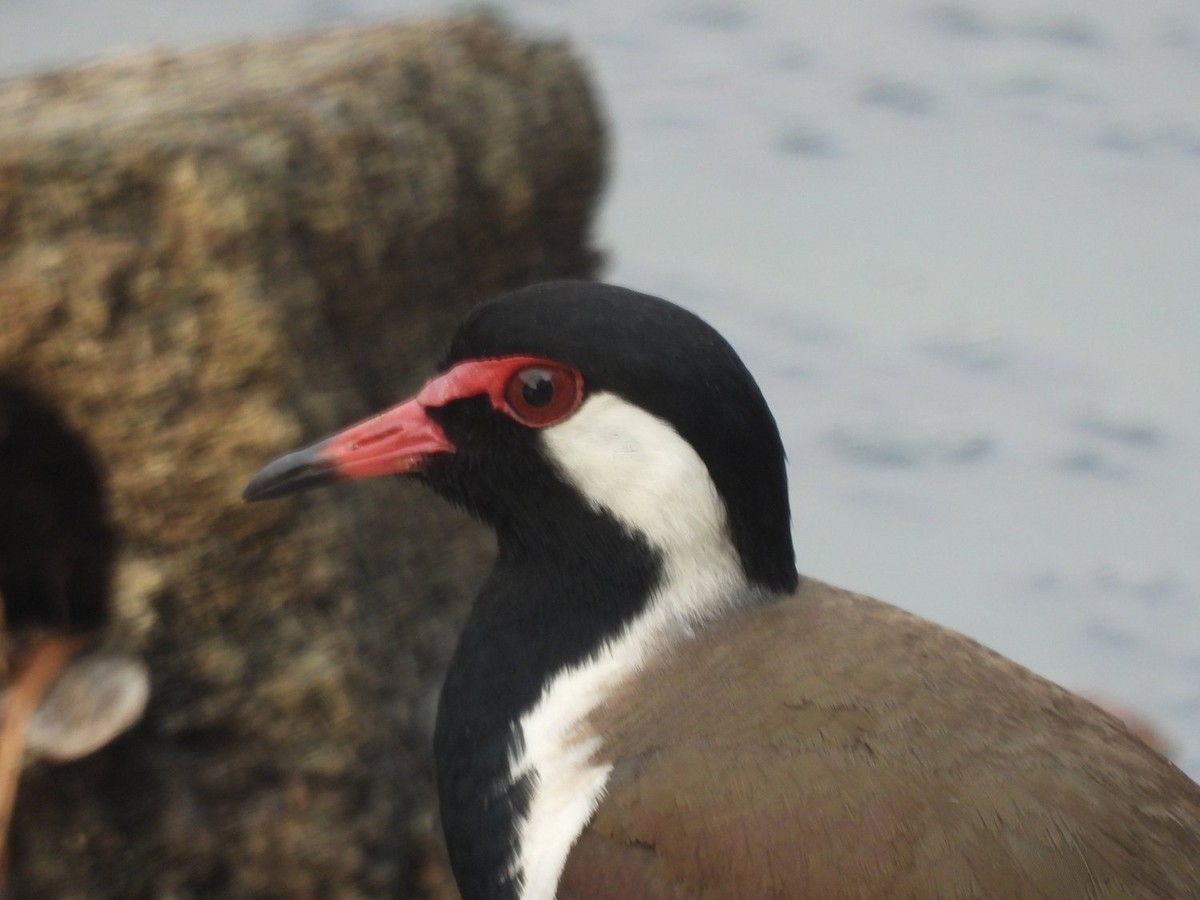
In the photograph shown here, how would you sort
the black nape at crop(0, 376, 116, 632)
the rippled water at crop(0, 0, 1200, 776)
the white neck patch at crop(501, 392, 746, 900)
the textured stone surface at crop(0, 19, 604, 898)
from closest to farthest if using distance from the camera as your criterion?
the white neck patch at crop(501, 392, 746, 900) < the textured stone surface at crop(0, 19, 604, 898) < the black nape at crop(0, 376, 116, 632) < the rippled water at crop(0, 0, 1200, 776)

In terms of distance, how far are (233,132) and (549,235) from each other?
2.36 feet

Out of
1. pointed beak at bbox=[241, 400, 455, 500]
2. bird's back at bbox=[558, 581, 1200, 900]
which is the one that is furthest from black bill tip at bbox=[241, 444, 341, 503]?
bird's back at bbox=[558, 581, 1200, 900]

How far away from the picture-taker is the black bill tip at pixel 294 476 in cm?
207

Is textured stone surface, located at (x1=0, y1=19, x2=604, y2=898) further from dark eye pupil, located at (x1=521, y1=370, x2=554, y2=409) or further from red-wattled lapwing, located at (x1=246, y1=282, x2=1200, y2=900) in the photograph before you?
dark eye pupil, located at (x1=521, y1=370, x2=554, y2=409)

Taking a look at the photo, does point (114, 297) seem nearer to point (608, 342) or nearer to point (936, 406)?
point (608, 342)

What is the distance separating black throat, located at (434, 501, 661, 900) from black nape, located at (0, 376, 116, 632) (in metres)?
0.65

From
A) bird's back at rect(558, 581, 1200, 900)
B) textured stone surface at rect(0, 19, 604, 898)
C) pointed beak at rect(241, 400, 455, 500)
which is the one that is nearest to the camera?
bird's back at rect(558, 581, 1200, 900)

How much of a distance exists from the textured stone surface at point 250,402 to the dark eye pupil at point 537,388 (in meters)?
0.58

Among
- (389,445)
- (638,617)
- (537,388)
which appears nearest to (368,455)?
(389,445)

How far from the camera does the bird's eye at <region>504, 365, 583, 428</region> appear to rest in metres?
1.94

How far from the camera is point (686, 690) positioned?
1947mm

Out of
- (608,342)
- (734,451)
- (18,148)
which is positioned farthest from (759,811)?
(18,148)

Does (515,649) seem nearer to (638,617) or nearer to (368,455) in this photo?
(638,617)

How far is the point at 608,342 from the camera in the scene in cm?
190
